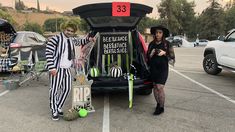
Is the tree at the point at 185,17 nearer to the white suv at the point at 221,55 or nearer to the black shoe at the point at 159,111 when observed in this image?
the white suv at the point at 221,55

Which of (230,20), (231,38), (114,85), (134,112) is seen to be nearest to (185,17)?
(230,20)

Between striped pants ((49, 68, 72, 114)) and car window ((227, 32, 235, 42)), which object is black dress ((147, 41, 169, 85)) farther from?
car window ((227, 32, 235, 42))

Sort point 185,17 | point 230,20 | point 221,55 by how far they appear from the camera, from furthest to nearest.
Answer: point 185,17 < point 230,20 < point 221,55

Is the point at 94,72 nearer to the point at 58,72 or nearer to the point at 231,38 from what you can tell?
the point at 58,72

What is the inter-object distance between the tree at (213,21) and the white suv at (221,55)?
5576 centimetres

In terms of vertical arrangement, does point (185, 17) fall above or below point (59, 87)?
above

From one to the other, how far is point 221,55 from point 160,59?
459cm

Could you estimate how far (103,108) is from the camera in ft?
19.5

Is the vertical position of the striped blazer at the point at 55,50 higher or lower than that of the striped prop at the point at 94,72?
higher

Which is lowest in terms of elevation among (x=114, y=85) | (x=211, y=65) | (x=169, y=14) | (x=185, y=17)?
(x=211, y=65)

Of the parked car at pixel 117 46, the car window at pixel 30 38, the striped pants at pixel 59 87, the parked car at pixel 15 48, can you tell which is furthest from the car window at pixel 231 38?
the car window at pixel 30 38

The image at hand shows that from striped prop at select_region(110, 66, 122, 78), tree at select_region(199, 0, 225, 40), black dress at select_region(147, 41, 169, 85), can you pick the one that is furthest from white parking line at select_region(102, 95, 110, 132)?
tree at select_region(199, 0, 225, 40)

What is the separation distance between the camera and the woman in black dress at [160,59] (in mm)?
5484

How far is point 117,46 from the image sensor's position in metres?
6.44
